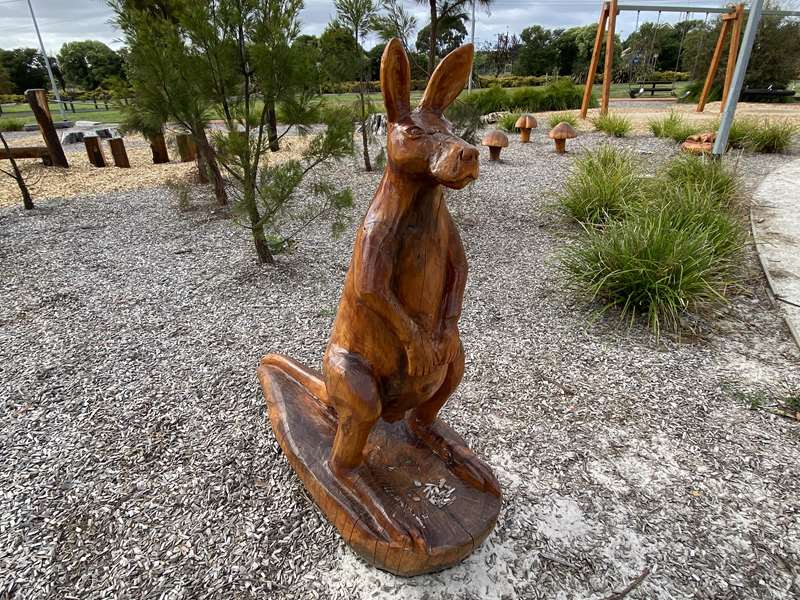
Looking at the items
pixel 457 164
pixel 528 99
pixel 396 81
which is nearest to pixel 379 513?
pixel 457 164

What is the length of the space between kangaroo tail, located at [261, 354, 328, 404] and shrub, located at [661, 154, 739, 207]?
4712 mm

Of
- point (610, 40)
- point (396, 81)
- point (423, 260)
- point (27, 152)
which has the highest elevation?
point (610, 40)

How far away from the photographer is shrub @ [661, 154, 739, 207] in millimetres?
5387

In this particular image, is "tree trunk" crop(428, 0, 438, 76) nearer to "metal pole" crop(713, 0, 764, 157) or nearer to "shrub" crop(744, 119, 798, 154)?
"metal pole" crop(713, 0, 764, 157)

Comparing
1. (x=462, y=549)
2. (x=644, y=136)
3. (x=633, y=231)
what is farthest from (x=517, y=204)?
(x=644, y=136)

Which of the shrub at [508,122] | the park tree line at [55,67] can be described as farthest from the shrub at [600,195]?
the park tree line at [55,67]

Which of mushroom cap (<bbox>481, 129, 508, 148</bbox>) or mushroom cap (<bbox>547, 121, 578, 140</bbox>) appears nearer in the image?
mushroom cap (<bbox>481, 129, 508, 148</bbox>)

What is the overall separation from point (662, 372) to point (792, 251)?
2870 millimetres

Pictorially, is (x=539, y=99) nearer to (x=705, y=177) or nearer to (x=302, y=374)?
(x=705, y=177)

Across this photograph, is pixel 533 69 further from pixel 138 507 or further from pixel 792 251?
pixel 138 507

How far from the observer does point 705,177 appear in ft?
18.4

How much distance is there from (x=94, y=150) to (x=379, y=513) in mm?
10528

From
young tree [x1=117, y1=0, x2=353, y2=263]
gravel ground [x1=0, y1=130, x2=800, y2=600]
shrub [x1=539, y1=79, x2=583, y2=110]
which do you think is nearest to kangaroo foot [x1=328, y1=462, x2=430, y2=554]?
gravel ground [x1=0, y1=130, x2=800, y2=600]

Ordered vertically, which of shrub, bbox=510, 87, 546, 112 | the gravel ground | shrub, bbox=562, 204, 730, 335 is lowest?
the gravel ground
